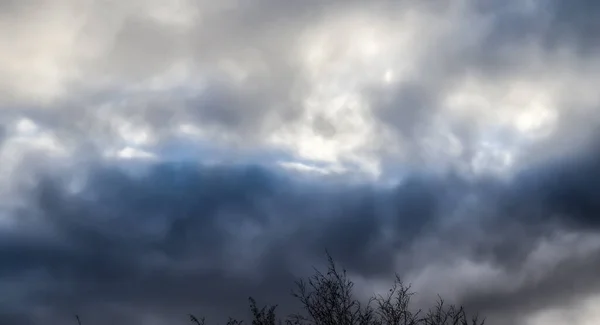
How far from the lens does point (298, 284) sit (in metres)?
Result: 31.0

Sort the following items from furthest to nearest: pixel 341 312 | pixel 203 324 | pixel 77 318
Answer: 1. pixel 203 324
2. pixel 341 312
3. pixel 77 318

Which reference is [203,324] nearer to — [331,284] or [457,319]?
[331,284]

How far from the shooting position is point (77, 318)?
18.0 metres

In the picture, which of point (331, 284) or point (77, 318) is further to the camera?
point (331, 284)

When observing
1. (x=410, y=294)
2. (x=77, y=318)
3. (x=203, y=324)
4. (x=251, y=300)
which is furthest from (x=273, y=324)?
(x=77, y=318)

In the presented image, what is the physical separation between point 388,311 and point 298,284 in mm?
4338

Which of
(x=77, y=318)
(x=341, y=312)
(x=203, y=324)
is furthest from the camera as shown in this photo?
(x=203, y=324)

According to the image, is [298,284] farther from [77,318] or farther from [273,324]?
[77,318]

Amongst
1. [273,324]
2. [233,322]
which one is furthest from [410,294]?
[233,322]

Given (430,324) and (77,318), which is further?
(430,324)

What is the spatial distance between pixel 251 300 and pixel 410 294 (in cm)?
746

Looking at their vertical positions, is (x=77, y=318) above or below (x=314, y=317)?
below

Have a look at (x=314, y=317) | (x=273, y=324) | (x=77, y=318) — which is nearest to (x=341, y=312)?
(x=314, y=317)

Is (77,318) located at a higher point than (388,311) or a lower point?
lower
